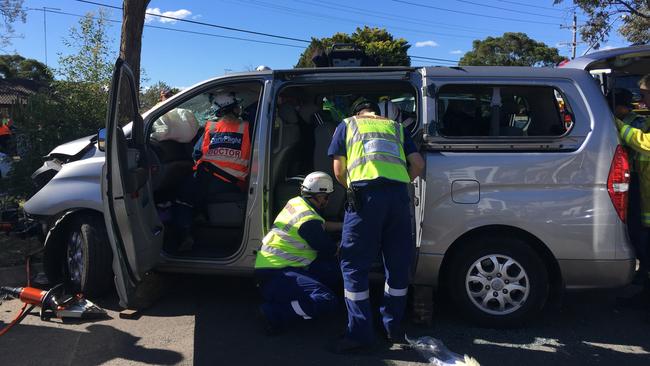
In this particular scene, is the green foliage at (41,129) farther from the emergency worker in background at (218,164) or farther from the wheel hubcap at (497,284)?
the wheel hubcap at (497,284)

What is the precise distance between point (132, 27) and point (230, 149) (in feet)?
14.6

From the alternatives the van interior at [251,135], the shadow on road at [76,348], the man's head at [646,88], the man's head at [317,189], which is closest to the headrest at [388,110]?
the van interior at [251,135]

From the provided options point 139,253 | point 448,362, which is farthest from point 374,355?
point 139,253

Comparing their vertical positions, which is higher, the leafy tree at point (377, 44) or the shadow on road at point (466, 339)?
the leafy tree at point (377, 44)

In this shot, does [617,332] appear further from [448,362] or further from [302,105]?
[302,105]

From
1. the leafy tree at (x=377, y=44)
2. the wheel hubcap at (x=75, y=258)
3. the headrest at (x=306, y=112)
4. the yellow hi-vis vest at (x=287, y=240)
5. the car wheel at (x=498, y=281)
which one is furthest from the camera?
the leafy tree at (x=377, y=44)

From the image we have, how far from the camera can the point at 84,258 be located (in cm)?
421

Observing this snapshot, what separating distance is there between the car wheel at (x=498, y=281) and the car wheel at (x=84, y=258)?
293 centimetres

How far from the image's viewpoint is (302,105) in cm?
511

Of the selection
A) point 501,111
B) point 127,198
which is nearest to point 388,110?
point 501,111

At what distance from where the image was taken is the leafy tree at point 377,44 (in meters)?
27.2

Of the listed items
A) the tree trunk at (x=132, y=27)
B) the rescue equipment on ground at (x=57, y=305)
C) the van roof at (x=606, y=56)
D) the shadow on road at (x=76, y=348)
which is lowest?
the shadow on road at (x=76, y=348)

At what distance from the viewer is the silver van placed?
11.7 feet

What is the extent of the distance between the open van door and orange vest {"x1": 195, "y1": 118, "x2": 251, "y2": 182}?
642 mm
